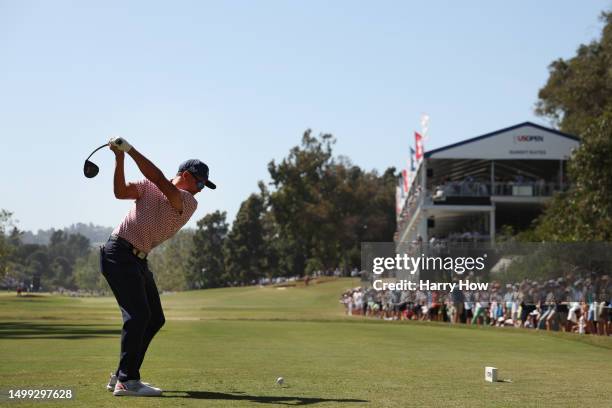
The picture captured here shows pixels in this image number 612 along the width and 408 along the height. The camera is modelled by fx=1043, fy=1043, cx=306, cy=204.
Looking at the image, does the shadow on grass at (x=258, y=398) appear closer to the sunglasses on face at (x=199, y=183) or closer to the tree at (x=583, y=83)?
the sunglasses on face at (x=199, y=183)

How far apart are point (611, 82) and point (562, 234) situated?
20674 mm

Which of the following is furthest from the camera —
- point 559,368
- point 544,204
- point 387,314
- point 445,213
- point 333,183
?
point 333,183

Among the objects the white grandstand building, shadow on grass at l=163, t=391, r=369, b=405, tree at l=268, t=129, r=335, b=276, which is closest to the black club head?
shadow on grass at l=163, t=391, r=369, b=405

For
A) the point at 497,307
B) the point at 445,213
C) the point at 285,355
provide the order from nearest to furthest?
the point at 285,355 → the point at 497,307 → the point at 445,213

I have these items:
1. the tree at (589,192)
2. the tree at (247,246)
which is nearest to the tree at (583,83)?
the tree at (589,192)

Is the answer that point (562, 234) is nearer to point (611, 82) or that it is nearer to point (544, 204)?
point (544, 204)

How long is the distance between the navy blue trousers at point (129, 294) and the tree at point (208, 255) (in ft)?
551

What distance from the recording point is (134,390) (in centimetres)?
973

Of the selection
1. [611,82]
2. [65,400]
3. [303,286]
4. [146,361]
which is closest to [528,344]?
[146,361]

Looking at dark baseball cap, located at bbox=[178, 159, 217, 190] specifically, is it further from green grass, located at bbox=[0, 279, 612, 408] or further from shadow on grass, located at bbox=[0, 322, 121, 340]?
shadow on grass, located at bbox=[0, 322, 121, 340]

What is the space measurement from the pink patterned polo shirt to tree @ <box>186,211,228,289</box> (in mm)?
168115

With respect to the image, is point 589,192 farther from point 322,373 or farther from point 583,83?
point 322,373

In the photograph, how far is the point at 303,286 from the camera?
122750mm

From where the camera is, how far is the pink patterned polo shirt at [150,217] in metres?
9.90
